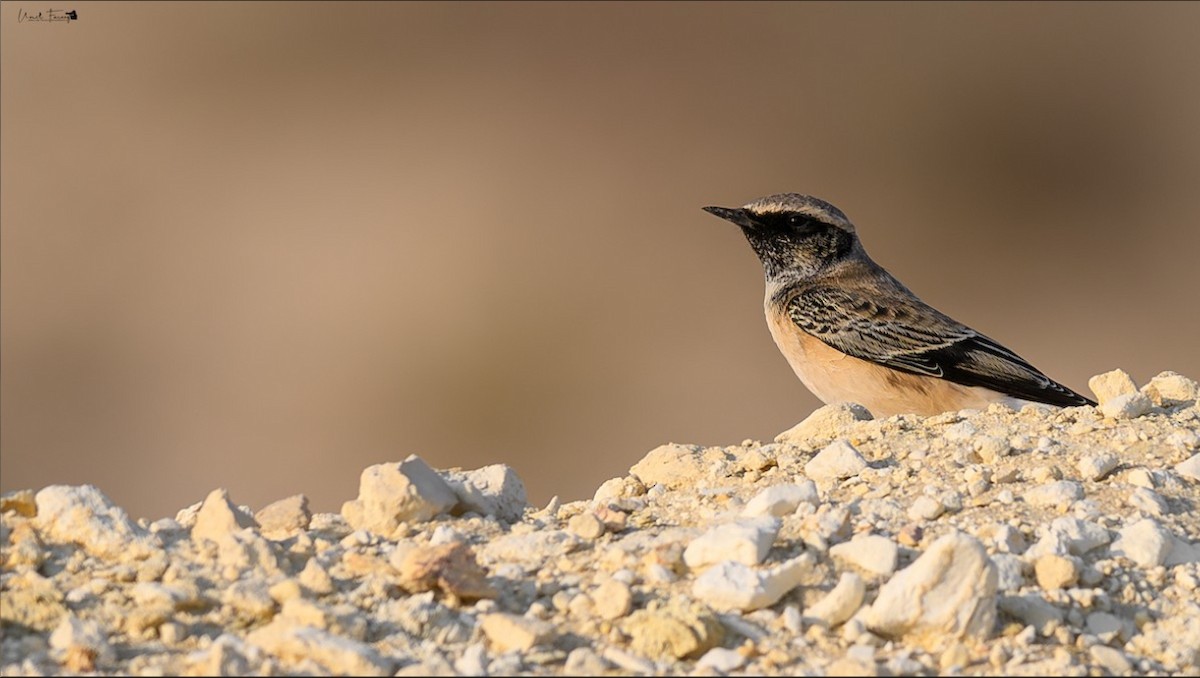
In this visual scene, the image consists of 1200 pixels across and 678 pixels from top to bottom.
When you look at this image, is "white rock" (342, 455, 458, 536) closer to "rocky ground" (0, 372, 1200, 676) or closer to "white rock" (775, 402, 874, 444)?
"rocky ground" (0, 372, 1200, 676)

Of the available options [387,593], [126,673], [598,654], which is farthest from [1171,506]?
[126,673]

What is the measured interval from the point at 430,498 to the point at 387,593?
870mm

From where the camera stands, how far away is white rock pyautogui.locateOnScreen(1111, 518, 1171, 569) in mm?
4309

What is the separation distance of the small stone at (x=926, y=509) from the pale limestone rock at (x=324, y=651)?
1.97 metres

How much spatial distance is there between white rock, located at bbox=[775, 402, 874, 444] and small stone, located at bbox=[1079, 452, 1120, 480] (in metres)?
1.19

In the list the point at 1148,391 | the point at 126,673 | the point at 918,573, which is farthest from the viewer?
the point at 1148,391

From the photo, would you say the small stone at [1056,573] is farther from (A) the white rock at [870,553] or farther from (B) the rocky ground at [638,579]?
(A) the white rock at [870,553]

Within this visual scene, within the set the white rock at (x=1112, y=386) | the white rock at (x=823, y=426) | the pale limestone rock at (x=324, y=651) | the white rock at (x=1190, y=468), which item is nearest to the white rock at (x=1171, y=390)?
the white rock at (x=1112, y=386)

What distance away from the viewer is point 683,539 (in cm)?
427

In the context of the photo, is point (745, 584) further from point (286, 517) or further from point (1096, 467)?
point (1096, 467)

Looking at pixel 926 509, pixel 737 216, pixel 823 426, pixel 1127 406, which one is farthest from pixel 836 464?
pixel 737 216

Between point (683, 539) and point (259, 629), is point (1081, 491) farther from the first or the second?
point (259, 629)

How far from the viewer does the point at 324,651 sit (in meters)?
3.42

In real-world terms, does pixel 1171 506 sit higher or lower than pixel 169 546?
lower
